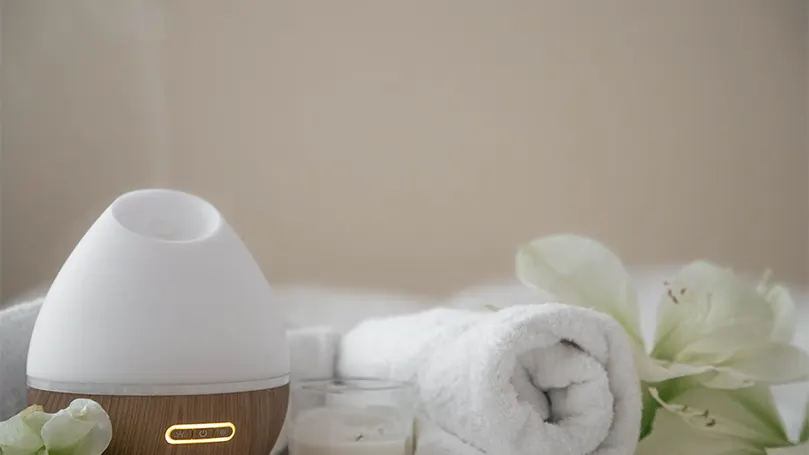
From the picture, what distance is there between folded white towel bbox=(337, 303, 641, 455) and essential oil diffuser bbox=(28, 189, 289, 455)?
13cm

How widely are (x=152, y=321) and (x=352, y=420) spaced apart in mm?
155

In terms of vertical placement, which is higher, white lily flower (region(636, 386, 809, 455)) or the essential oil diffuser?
the essential oil diffuser

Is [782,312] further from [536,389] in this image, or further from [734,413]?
[536,389]

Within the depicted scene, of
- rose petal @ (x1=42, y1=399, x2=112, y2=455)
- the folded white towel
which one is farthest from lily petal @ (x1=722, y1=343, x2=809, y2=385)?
rose petal @ (x1=42, y1=399, x2=112, y2=455)

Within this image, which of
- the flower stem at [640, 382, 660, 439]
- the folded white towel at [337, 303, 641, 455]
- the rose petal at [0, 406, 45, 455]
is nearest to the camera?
the rose petal at [0, 406, 45, 455]

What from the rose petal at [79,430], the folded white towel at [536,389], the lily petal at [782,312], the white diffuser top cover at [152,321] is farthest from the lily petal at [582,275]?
the rose petal at [79,430]

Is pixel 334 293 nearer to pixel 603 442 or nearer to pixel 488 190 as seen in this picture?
pixel 488 190

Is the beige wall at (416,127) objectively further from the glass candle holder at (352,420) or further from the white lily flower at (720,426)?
the glass candle holder at (352,420)

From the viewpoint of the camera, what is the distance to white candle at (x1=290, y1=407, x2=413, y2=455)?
50cm

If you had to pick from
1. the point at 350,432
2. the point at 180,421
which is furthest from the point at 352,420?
the point at 180,421

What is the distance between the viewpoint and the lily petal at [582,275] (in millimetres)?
780

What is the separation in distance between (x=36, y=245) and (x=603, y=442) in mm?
620

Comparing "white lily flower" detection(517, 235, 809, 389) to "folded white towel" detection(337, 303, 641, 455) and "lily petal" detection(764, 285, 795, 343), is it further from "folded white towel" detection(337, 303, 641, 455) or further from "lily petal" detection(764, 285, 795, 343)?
"folded white towel" detection(337, 303, 641, 455)

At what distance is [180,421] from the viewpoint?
455 millimetres
